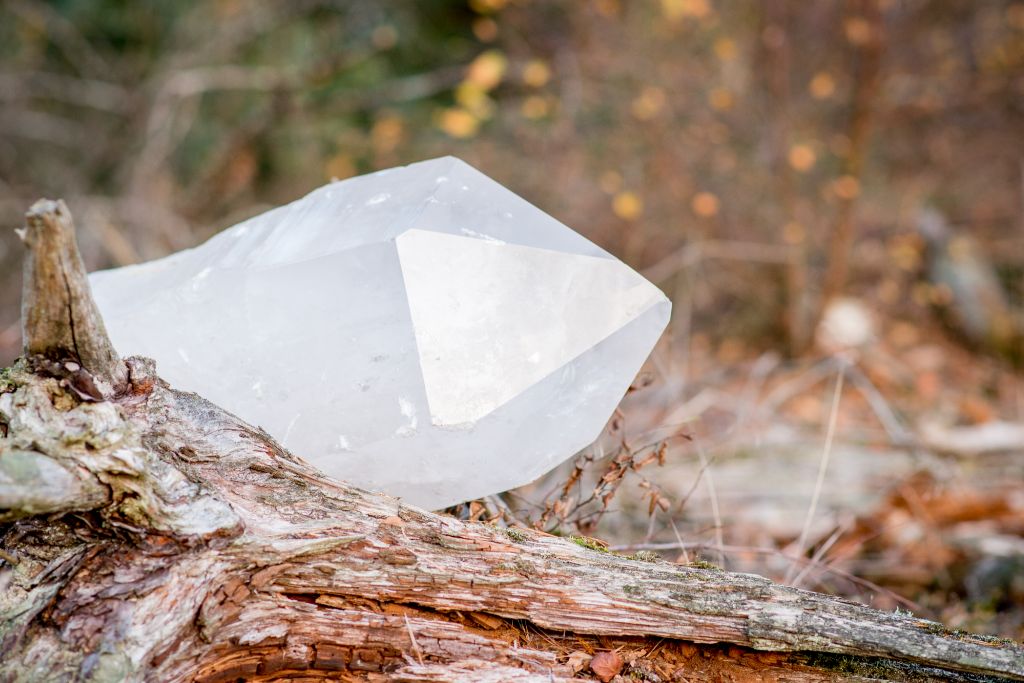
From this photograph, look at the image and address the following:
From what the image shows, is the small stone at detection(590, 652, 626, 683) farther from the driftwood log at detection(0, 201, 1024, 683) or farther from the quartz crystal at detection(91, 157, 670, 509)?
the quartz crystal at detection(91, 157, 670, 509)

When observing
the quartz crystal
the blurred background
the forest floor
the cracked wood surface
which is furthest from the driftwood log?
the blurred background

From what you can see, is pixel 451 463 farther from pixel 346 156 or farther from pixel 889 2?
pixel 346 156

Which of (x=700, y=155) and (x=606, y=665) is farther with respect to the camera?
(x=700, y=155)

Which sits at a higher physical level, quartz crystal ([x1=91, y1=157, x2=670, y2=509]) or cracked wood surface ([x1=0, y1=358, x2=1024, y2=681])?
quartz crystal ([x1=91, y1=157, x2=670, y2=509])

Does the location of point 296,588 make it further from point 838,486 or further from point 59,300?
point 838,486

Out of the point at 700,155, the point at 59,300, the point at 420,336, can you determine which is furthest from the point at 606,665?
the point at 700,155

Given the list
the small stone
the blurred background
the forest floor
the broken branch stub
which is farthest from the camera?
the blurred background

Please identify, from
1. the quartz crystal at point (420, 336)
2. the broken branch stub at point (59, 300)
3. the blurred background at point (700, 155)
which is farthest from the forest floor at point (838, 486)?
the broken branch stub at point (59, 300)
